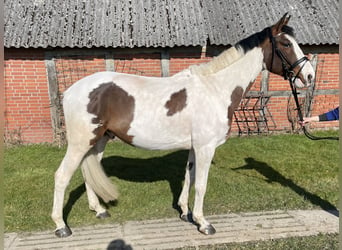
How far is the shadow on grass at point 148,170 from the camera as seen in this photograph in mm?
4286

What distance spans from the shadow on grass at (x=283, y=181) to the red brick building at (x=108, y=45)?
7.23 feet

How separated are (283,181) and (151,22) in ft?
16.4

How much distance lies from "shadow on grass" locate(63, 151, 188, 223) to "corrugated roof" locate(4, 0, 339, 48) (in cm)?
279

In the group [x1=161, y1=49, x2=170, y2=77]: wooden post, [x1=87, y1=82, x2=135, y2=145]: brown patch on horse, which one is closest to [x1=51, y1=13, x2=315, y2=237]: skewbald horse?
[x1=87, y1=82, x2=135, y2=145]: brown patch on horse

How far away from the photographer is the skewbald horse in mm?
2943

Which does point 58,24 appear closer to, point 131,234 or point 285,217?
point 131,234

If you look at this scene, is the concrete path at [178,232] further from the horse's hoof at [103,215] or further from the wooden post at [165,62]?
the wooden post at [165,62]

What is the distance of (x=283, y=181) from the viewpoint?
4594 mm

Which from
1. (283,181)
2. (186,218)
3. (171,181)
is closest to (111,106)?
(186,218)

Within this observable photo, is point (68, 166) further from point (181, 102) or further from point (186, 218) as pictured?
point (186, 218)

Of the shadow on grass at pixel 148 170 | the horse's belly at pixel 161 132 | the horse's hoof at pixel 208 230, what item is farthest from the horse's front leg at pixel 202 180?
the shadow on grass at pixel 148 170

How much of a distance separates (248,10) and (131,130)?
6.52 meters

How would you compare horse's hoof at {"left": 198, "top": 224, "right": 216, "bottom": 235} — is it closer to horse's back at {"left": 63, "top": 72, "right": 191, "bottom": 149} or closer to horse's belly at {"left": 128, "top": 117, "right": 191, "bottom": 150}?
horse's belly at {"left": 128, "top": 117, "right": 191, "bottom": 150}

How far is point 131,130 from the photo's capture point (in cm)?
299
